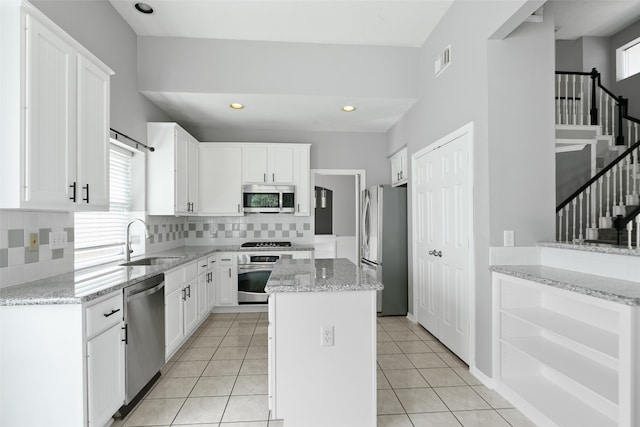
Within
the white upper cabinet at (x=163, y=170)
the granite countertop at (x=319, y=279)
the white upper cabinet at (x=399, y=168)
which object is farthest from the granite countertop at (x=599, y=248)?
the white upper cabinet at (x=163, y=170)

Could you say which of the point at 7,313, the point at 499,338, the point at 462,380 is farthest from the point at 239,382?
the point at 499,338

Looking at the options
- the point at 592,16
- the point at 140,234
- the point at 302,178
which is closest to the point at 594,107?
the point at 592,16

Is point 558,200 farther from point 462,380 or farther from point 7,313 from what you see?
point 7,313

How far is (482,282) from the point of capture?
2609mm

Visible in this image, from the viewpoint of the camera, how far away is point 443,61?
317cm

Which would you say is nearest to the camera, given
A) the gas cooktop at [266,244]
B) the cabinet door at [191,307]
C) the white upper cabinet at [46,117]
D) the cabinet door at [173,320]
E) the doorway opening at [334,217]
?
the white upper cabinet at [46,117]

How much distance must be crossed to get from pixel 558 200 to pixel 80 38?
208 inches

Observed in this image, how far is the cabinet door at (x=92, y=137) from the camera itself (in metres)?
2.06

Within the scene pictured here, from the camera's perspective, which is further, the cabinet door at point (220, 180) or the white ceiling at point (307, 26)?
the cabinet door at point (220, 180)

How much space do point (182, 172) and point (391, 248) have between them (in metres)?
2.81

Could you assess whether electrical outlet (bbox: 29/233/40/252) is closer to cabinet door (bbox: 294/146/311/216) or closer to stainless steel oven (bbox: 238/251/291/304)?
Result: stainless steel oven (bbox: 238/251/291/304)

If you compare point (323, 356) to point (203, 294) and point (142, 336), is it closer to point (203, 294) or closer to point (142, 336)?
point (142, 336)

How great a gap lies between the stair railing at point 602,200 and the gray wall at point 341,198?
3.79 metres

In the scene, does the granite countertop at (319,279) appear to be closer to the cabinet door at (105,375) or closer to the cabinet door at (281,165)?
the cabinet door at (105,375)
